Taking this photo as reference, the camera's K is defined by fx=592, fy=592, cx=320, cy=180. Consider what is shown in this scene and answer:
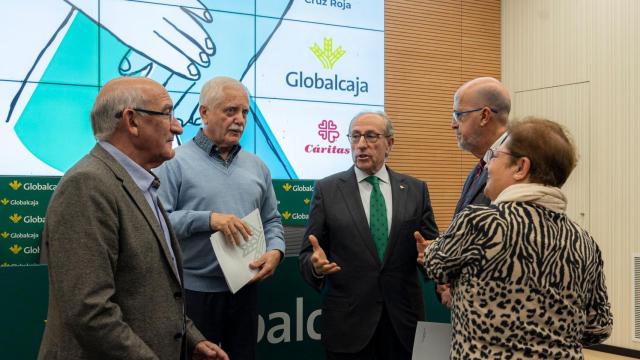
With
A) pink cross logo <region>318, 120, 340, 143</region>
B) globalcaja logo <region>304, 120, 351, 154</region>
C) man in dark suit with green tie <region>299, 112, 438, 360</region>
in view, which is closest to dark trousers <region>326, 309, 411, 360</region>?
man in dark suit with green tie <region>299, 112, 438, 360</region>

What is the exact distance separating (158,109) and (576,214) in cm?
608

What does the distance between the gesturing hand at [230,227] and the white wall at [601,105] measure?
5.15 meters

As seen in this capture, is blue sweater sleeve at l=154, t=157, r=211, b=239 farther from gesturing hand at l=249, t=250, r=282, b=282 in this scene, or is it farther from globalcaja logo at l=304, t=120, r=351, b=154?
globalcaja logo at l=304, t=120, r=351, b=154

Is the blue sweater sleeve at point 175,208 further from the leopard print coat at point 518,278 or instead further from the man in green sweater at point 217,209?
the leopard print coat at point 518,278

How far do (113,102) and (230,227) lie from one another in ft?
2.62

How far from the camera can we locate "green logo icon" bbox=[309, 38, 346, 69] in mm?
6721

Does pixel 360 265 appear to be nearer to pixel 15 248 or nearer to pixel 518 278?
pixel 518 278

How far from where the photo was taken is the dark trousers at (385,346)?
2457 mm

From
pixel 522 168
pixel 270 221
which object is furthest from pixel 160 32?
pixel 522 168

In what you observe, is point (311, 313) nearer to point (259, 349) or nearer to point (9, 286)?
point (259, 349)

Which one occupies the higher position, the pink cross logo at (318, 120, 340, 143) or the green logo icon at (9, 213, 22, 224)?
the pink cross logo at (318, 120, 340, 143)

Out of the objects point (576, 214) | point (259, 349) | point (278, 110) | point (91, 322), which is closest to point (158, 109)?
point (91, 322)

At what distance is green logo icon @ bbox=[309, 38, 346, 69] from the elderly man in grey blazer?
16.6 feet

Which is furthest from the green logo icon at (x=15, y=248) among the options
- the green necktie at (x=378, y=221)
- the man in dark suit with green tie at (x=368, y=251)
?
the green necktie at (x=378, y=221)
